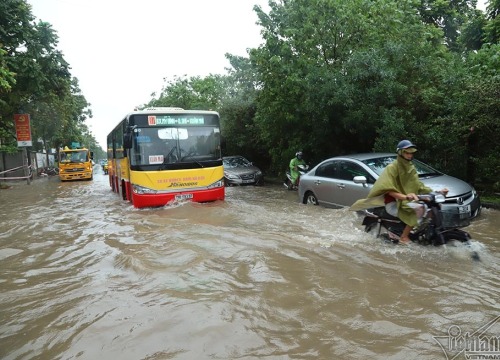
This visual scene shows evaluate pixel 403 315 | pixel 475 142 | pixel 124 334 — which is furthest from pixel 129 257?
pixel 475 142

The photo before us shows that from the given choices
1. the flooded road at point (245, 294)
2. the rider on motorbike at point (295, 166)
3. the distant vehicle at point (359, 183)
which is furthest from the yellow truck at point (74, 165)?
the distant vehicle at point (359, 183)

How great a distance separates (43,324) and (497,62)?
11.8m

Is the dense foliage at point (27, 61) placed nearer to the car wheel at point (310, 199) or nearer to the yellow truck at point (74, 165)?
the yellow truck at point (74, 165)

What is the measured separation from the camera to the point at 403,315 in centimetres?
345

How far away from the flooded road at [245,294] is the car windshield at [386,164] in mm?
1148

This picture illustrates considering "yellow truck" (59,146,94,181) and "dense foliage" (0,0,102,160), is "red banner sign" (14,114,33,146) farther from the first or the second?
"yellow truck" (59,146,94,181)

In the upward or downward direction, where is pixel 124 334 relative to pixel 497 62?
downward

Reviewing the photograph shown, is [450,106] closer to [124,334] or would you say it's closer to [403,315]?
[403,315]

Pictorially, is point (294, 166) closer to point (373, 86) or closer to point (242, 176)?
point (373, 86)

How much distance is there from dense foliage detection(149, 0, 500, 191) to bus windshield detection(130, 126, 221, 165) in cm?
374

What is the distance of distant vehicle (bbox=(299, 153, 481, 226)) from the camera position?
6438 mm

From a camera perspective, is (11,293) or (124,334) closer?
(124,334)

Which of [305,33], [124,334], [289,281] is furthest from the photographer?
[305,33]

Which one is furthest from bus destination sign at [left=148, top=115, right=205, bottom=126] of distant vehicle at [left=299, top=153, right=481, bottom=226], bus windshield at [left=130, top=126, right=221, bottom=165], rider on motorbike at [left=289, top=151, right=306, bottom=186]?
rider on motorbike at [left=289, top=151, right=306, bottom=186]
